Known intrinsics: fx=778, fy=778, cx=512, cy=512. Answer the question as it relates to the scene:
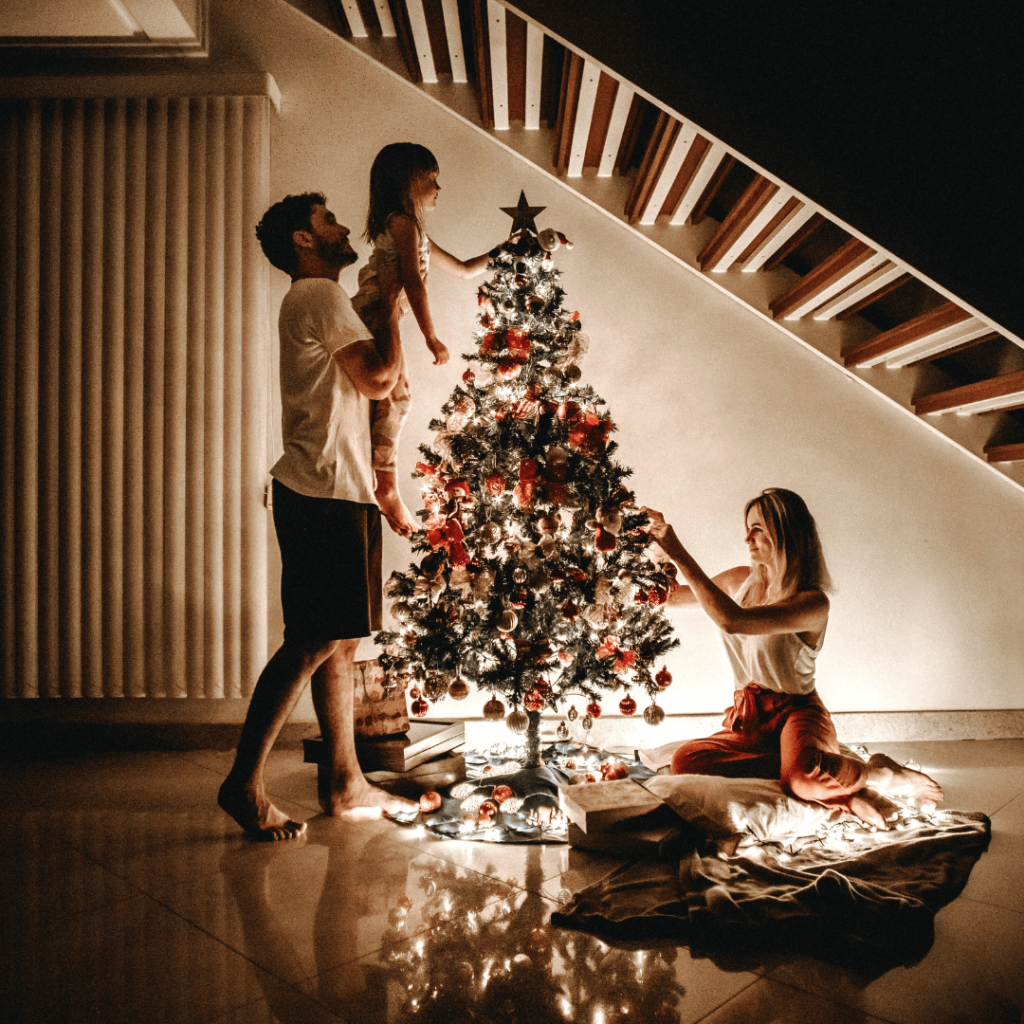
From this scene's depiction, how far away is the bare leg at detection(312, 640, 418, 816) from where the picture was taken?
2172 mm

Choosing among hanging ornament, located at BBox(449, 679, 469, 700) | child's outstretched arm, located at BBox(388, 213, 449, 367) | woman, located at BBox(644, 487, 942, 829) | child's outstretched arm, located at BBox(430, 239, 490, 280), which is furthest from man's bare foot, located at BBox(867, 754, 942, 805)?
child's outstretched arm, located at BBox(430, 239, 490, 280)

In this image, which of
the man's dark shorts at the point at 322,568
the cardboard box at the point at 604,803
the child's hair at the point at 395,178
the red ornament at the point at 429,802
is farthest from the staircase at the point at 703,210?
the red ornament at the point at 429,802

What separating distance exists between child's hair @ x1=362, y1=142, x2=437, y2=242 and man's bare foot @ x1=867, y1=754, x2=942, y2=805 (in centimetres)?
210

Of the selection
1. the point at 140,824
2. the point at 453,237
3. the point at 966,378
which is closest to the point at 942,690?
the point at 966,378

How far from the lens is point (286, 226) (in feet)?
7.13

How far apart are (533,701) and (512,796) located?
0.98 ft

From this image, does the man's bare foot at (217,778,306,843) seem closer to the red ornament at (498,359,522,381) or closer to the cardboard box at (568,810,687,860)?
the cardboard box at (568,810,687,860)

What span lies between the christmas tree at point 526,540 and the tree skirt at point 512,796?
232mm

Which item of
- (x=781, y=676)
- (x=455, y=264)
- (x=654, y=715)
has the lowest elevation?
(x=654, y=715)

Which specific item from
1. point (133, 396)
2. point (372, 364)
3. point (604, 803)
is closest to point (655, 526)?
point (604, 803)

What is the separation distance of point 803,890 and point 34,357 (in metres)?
3.10

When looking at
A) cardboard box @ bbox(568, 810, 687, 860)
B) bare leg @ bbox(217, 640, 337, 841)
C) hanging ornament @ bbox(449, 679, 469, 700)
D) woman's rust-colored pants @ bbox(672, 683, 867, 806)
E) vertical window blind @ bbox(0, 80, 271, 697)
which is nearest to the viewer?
cardboard box @ bbox(568, 810, 687, 860)

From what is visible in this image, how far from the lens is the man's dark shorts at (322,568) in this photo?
2.02m

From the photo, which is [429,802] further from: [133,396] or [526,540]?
[133,396]
